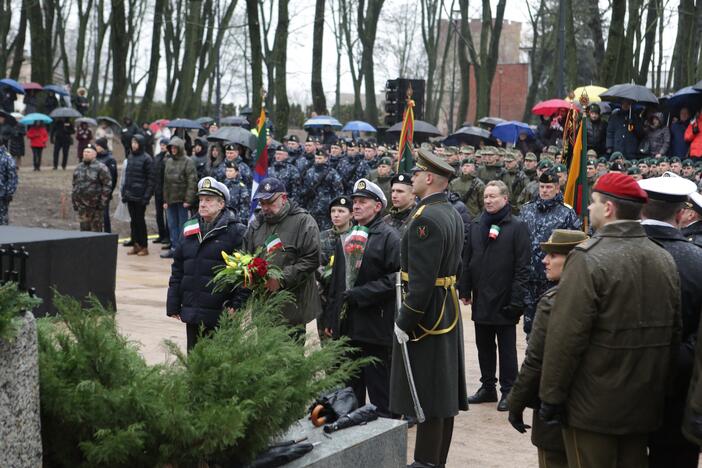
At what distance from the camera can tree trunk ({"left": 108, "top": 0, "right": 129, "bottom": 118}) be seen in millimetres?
35031

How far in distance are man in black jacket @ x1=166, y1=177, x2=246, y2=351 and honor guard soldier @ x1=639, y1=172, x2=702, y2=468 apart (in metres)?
3.74

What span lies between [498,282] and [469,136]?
17.2 metres

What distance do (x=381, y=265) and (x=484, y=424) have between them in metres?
1.69

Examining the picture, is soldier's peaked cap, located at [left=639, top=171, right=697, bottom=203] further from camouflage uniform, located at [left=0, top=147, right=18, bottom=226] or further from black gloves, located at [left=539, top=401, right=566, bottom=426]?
camouflage uniform, located at [left=0, top=147, right=18, bottom=226]

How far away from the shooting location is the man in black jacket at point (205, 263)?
323 inches

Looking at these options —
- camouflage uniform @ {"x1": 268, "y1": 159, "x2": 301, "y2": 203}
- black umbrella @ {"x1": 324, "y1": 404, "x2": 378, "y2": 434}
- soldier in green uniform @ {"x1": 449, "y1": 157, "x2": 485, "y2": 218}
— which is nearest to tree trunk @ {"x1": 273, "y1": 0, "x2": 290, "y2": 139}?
camouflage uniform @ {"x1": 268, "y1": 159, "x2": 301, "y2": 203}

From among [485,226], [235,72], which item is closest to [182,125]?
[485,226]

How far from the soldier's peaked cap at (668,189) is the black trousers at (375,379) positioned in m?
3.12

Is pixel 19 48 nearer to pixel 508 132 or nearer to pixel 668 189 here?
pixel 508 132

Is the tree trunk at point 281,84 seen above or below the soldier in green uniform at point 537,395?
above

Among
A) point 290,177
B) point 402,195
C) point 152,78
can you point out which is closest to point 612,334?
point 402,195

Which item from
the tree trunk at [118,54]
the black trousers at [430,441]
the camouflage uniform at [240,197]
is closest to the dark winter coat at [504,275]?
the black trousers at [430,441]

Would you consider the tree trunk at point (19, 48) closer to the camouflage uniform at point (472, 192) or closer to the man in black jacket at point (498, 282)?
the camouflage uniform at point (472, 192)

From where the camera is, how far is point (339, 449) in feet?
17.7
